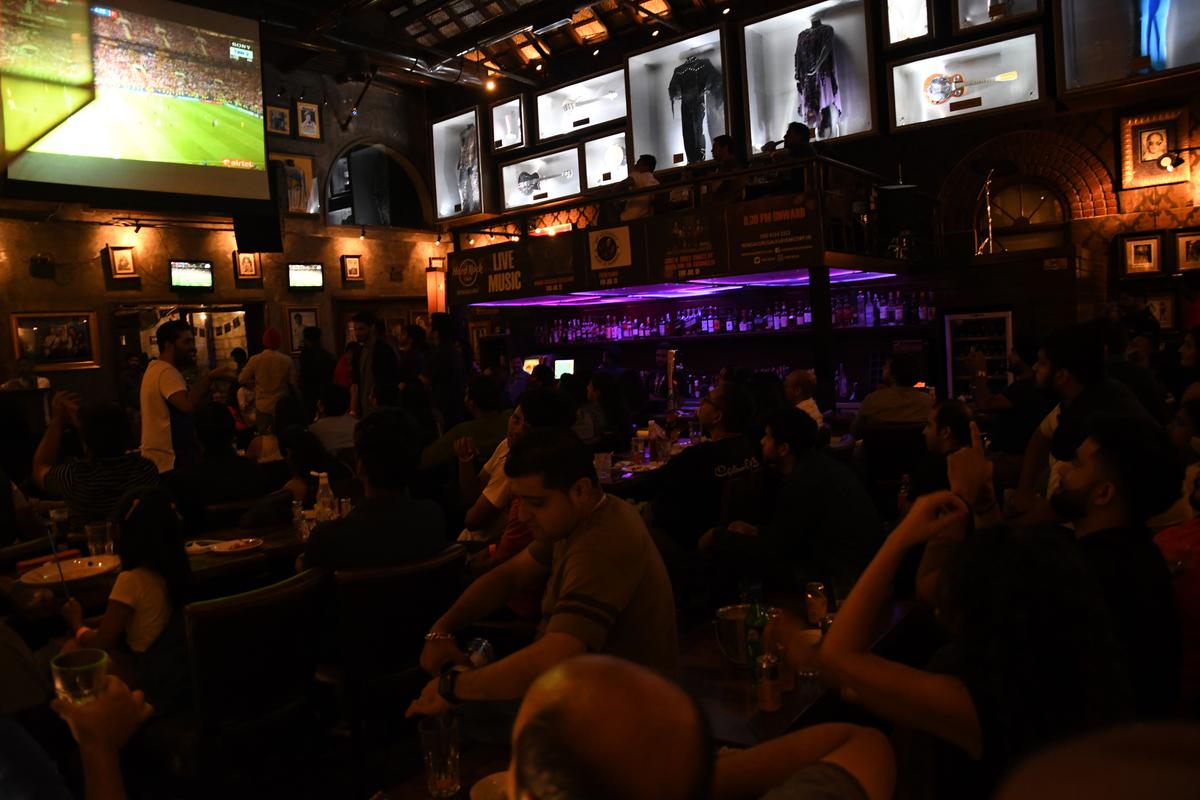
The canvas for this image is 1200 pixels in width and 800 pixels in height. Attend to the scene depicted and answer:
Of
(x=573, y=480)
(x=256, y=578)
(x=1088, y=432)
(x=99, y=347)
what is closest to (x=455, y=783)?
(x=573, y=480)

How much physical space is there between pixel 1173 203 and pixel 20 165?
1168cm

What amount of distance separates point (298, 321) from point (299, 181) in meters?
2.17

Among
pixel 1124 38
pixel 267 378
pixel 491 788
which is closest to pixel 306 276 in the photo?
pixel 267 378

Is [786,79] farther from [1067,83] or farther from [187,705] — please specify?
[187,705]

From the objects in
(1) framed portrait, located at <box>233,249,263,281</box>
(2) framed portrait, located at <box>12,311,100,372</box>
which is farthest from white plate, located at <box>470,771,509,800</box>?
(1) framed portrait, located at <box>233,249,263,281</box>

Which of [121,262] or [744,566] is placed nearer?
[744,566]

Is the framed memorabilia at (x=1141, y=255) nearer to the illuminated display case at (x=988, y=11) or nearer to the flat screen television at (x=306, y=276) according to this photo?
the illuminated display case at (x=988, y=11)

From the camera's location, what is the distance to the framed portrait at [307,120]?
1366cm

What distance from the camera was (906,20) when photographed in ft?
33.0

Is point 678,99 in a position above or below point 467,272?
above

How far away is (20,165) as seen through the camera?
28.5ft

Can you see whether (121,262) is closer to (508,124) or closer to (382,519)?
(508,124)

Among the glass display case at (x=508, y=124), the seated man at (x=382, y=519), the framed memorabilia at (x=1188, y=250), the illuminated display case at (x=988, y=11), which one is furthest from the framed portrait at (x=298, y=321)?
the framed memorabilia at (x=1188, y=250)

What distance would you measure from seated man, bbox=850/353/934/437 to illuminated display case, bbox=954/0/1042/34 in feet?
17.3
